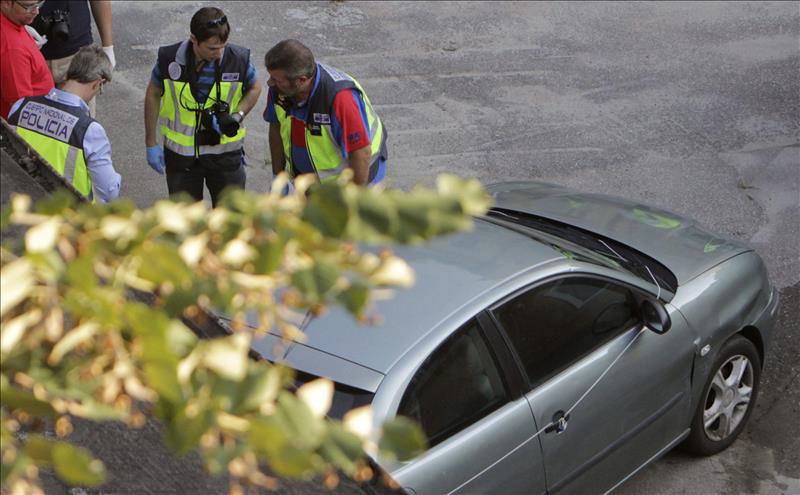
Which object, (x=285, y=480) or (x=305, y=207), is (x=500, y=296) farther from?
(x=305, y=207)

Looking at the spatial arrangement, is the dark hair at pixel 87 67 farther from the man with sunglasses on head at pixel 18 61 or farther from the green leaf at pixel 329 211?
the green leaf at pixel 329 211

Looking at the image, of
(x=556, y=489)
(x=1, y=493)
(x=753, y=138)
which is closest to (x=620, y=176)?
(x=753, y=138)

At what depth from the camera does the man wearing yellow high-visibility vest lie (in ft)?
18.1

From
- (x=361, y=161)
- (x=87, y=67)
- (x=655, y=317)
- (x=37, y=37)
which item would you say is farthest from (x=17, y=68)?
(x=655, y=317)

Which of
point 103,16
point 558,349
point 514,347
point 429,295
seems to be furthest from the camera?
point 103,16

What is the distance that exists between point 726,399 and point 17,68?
3.84m

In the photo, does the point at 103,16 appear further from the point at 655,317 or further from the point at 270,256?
the point at 270,256

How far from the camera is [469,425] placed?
13.3 ft

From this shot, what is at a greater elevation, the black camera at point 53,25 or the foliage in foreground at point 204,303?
the foliage in foreground at point 204,303

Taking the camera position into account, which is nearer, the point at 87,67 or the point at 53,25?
the point at 87,67

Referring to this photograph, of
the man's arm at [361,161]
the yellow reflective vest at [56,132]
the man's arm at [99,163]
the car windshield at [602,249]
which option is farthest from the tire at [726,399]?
the yellow reflective vest at [56,132]

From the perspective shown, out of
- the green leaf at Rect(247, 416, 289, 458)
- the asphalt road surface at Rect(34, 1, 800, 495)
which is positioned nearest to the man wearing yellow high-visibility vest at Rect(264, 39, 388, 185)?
the asphalt road surface at Rect(34, 1, 800, 495)

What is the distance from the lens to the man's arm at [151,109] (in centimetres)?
610

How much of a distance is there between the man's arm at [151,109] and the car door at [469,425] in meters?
2.81
